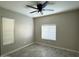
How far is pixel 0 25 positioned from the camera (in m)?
3.34

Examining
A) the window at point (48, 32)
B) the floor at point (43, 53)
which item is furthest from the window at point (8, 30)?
the window at point (48, 32)

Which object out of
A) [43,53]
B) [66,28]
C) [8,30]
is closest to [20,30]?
[8,30]

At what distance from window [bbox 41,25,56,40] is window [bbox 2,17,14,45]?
260 centimetres

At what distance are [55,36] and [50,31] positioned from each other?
59cm

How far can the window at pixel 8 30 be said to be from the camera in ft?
11.6

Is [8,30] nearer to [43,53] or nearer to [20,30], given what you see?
[20,30]

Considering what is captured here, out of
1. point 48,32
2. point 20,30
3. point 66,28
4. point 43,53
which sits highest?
point 66,28

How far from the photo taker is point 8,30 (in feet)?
12.3

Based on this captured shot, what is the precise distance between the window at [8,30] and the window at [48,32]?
260 cm

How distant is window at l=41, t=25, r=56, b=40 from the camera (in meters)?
5.17

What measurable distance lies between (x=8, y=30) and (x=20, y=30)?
0.99m

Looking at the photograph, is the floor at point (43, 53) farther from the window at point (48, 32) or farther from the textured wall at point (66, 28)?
the window at point (48, 32)

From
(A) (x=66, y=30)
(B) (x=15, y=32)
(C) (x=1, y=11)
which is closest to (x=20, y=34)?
(B) (x=15, y=32)

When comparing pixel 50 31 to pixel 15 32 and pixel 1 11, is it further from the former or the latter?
pixel 1 11
